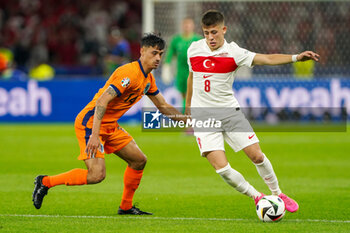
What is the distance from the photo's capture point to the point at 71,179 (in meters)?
6.93

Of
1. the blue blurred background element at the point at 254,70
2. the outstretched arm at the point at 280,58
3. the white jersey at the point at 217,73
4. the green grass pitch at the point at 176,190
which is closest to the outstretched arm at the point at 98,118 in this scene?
the green grass pitch at the point at 176,190

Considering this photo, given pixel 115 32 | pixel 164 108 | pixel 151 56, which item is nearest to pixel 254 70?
pixel 115 32

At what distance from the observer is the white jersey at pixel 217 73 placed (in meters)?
7.08

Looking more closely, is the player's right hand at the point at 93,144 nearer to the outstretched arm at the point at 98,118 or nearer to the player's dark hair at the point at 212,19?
the outstretched arm at the point at 98,118

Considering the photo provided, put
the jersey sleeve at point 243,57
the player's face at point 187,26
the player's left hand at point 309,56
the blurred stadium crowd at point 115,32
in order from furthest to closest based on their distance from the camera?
the blurred stadium crowd at point 115,32 → the player's face at point 187,26 → the jersey sleeve at point 243,57 → the player's left hand at point 309,56

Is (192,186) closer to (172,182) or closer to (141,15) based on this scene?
(172,182)

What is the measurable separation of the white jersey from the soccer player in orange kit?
Result: 410 millimetres

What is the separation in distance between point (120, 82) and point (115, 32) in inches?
454

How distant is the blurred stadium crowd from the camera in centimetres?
1842

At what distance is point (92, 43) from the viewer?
933 inches

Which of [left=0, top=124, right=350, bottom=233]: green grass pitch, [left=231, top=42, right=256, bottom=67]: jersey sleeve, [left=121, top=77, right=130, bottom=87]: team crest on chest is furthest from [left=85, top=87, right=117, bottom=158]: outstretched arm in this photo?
[left=231, top=42, right=256, bottom=67]: jersey sleeve

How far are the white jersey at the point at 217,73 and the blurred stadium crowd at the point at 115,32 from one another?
1019 cm

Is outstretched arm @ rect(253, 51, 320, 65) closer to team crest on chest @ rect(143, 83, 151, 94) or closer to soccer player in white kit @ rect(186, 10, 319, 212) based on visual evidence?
soccer player in white kit @ rect(186, 10, 319, 212)

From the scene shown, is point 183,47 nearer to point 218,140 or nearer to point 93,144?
point 218,140
